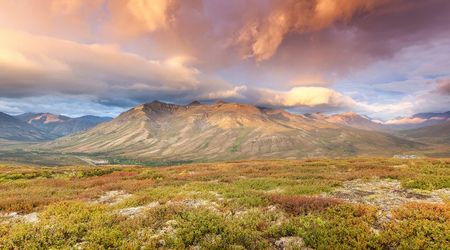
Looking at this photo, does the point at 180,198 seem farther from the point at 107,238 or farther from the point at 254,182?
the point at 254,182

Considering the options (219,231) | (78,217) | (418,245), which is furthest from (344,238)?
(78,217)

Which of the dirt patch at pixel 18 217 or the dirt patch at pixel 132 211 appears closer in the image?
the dirt patch at pixel 18 217

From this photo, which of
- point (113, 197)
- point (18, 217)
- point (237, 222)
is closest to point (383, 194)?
point (237, 222)

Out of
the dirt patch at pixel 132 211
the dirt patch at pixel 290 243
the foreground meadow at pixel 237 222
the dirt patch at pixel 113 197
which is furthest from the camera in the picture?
the dirt patch at pixel 113 197

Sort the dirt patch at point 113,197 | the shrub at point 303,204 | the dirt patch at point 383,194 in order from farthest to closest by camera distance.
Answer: the dirt patch at point 113,197
the dirt patch at point 383,194
the shrub at point 303,204

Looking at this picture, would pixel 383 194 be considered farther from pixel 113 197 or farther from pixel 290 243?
pixel 113 197

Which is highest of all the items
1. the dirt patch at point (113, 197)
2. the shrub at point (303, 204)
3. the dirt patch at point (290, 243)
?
the shrub at point (303, 204)

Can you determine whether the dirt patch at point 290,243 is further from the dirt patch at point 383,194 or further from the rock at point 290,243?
the dirt patch at point 383,194

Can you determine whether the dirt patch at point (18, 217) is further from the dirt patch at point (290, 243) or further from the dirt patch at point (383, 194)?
the dirt patch at point (383, 194)

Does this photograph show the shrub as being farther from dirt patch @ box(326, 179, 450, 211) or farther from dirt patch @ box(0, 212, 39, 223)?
dirt patch @ box(0, 212, 39, 223)

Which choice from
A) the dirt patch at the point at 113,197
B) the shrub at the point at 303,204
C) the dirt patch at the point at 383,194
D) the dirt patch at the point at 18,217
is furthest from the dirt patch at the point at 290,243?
the dirt patch at the point at 18,217

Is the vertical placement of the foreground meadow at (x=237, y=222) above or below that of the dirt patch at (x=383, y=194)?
above

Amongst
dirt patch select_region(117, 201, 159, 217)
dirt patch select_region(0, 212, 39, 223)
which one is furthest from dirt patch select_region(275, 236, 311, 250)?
dirt patch select_region(0, 212, 39, 223)

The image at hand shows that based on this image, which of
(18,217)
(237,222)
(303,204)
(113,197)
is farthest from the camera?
(113,197)
